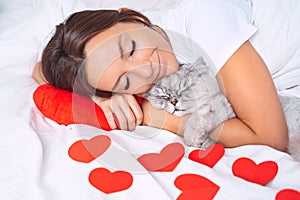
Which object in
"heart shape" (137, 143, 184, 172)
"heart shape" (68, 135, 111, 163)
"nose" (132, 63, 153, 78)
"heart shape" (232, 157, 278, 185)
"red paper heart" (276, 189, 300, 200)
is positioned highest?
"nose" (132, 63, 153, 78)

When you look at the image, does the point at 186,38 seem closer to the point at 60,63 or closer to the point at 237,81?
the point at 237,81

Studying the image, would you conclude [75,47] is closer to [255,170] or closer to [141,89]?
[141,89]

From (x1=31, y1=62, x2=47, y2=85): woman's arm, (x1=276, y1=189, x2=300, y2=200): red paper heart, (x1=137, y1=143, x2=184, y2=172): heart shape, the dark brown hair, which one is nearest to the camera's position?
(x1=276, y1=189, x2=300, y2=200): red paper heart

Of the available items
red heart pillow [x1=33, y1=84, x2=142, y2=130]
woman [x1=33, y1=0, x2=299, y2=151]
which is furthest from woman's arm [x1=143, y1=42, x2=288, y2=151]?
red heart pillow [x1=33, y1=84, x2=142, y2=130]

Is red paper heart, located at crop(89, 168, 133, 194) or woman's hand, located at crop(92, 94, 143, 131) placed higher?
woman's hand, located at crop(92, 94, 143, 131)

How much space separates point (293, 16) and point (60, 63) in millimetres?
702

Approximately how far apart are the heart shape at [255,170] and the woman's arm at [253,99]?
3.9 inches

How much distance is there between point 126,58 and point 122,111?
18 centimetres

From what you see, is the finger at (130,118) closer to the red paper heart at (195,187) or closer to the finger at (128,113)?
the finger at (128,113)

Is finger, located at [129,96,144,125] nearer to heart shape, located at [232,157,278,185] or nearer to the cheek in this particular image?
the cheek

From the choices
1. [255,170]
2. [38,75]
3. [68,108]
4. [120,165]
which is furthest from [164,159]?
[38,75]

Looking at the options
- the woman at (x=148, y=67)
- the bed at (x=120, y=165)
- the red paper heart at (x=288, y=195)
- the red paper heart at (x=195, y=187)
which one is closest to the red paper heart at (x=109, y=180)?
the bed at (x=120, y=165)

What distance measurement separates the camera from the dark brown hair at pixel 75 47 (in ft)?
3.27

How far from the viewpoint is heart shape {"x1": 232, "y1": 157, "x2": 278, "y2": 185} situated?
85 centimetres
